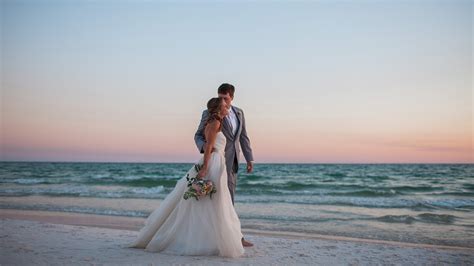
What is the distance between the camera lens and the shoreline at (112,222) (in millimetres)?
6957

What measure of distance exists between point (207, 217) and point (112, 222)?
464 cm

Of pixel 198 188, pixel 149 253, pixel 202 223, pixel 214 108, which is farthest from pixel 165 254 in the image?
pixel 214 108

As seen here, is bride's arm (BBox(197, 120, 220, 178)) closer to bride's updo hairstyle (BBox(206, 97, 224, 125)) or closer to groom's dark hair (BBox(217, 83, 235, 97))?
bride's updo hairstyle (BBox(206, 97, 224, 125))

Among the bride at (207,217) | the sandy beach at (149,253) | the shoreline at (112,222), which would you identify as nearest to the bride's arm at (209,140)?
the bride at (207,217)

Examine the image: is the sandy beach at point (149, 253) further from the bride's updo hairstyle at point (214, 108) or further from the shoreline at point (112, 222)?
the bride's updo hairstyle at point (214, 108)

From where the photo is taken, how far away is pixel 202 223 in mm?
4695

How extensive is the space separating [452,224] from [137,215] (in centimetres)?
708

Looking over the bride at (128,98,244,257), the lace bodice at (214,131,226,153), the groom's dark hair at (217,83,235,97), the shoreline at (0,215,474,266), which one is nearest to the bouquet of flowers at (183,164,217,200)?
the bride at (128,98,244,257)

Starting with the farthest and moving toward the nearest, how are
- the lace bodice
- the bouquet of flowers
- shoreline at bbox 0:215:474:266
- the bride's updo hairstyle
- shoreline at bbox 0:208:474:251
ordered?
shoreline at bbox 0:208:474:251 → the lace bodice → the bride's updo hairstyle → the bouquet of flowers → shoreline at bbox 0:215:474:266

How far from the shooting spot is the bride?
15.4ft

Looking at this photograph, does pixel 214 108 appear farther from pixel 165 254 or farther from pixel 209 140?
pixel 165 254

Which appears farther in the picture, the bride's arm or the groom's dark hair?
the groom's dark hair

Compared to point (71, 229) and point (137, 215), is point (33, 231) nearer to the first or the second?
point (71, 229)

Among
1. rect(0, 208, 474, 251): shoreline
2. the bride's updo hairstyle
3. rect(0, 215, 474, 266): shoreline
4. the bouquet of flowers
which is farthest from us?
rect(0, 208, 474, 251): shoreline
